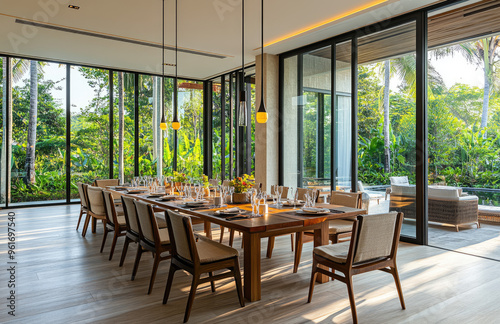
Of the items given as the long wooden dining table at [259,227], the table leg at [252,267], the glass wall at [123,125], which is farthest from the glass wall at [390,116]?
the glass wall at [123,125]

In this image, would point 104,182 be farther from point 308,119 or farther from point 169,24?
point 308,119

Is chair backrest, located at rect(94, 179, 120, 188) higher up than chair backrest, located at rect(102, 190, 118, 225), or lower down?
higher up

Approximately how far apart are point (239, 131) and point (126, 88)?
322 centimetres

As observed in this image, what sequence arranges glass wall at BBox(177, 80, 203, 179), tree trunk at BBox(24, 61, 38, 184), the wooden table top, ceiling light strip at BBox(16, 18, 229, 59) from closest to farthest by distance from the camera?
the wooden table top, ceiling light strip at BBox(16, 18, 229, 59), tree trunk at BBox(24, 61, 38, 184), glass wall at BBox(177, 80, 203, 179)

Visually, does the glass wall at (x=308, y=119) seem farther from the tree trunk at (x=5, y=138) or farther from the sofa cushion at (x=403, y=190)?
the tree trunk at (x=5, y=138)

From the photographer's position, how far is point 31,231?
574 centimetres

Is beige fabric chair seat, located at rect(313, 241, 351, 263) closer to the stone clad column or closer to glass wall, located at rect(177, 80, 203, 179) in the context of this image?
the stone clad column

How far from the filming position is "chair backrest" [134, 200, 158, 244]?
321cm

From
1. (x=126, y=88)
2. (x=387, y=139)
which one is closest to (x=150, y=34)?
(x=126, y=88)

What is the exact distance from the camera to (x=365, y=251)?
2.75 metres

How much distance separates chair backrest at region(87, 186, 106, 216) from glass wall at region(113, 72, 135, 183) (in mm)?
4200

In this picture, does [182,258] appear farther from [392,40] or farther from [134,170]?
[134,170]

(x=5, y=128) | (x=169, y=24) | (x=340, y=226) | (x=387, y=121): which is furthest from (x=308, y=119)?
(x=5, y=128)

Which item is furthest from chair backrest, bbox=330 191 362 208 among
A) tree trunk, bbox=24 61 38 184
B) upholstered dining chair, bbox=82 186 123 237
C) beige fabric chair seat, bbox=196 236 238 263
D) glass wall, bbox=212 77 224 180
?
tree trunk, bbox=24 61 38 184
